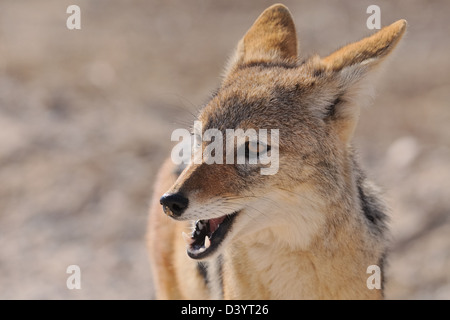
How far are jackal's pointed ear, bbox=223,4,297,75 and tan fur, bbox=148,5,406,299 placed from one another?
0.81ft

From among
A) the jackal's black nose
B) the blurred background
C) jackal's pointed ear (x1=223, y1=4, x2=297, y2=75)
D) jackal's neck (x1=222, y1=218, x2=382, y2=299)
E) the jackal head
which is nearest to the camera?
the jackal's black nose

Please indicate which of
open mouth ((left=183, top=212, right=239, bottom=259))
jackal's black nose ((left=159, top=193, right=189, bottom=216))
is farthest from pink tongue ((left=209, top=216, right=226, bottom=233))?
jackal's black nose ((left=159, top=193, right=189, bottom=216))

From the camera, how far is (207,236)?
4406mm

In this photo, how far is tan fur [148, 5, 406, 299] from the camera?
4.33 m

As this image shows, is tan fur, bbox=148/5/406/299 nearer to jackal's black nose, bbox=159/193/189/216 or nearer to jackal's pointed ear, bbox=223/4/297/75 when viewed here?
jackal's black nose, bbox=159/193/189/216

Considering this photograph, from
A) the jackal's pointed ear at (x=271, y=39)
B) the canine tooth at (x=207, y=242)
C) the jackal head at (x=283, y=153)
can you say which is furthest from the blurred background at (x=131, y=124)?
the canine tooth at (x=207, y=242)

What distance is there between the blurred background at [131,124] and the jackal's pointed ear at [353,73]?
35 cm

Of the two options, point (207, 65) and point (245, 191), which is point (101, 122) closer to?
point (207, 65)

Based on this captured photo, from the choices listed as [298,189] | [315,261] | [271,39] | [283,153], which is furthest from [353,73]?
[315,261]

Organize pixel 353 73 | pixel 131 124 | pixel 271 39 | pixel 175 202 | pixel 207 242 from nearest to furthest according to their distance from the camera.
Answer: pixel 175 202 < pixel 207 242 < pixel 353 73 < pixel 271 39 < pixel 131 124

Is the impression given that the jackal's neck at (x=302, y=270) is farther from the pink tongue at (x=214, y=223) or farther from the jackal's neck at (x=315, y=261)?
the pink tongue at (x=214, y=223)

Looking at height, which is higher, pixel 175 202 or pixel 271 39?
pixel 271 39

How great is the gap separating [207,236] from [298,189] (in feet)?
2.26

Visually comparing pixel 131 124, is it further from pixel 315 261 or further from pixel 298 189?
pixel 298 189
